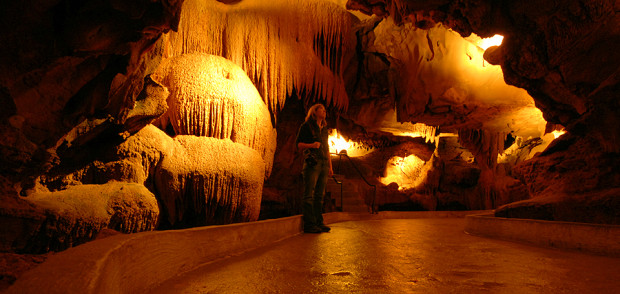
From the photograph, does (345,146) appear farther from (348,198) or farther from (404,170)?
(348,198)

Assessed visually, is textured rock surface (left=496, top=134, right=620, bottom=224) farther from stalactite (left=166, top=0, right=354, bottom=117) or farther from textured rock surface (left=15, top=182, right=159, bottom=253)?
stalactite (left=166, top=0, right=354, bottom=117)

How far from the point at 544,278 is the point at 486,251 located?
1.05m

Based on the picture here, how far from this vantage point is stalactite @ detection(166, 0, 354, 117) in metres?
7.05

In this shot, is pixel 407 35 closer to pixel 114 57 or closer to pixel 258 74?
pixel 258 74

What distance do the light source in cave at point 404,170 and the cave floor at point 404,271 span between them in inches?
495

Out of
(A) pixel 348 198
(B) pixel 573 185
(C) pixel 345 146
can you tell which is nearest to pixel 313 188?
(B) pixel 573 185

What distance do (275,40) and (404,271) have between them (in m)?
6.70

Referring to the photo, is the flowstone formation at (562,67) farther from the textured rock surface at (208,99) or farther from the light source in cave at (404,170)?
the light source in cave at (404,170)

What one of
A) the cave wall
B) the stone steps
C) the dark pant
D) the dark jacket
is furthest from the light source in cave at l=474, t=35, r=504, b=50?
the dark pant

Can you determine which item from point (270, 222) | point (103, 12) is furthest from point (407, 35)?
point (103, 12)

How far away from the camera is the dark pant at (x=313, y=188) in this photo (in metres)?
4.45

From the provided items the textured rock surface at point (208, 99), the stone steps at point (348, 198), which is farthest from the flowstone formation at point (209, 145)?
the stone steps at point (348, 198)

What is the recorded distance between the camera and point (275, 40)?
8.04m

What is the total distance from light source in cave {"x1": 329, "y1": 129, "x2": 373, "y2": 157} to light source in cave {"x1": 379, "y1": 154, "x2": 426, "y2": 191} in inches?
61.4
